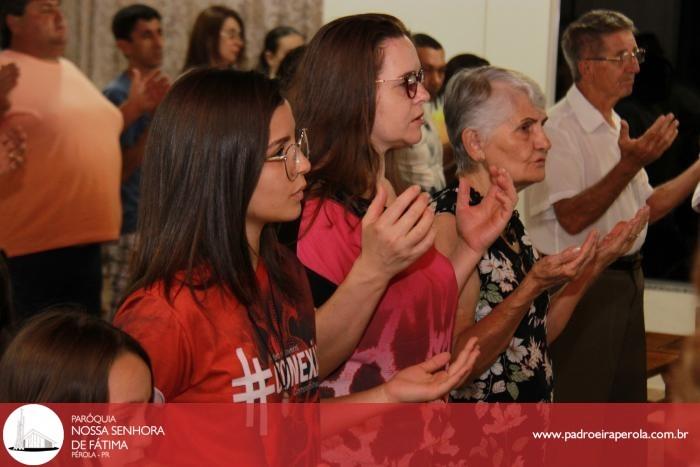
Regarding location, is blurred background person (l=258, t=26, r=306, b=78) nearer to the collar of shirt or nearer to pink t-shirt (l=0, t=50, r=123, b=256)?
pink t-shirt (l=0, t=50, r=123, b=256)

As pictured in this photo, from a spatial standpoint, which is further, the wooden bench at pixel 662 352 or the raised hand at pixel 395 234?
the wooden bench at pixel 662 352

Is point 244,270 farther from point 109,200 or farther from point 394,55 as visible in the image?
point 109,200

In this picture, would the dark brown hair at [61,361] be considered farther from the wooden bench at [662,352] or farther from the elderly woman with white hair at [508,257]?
the wooden bench at [662,352]

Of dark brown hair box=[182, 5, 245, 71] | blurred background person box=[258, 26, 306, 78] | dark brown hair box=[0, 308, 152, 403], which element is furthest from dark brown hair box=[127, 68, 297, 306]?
blurred background person box=[258, 26, 306, 78]

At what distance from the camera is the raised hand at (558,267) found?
6.79ft

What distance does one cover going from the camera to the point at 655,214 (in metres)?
3.66

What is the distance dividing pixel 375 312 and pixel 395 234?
8.2 inches

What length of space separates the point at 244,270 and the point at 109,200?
8.12 ft

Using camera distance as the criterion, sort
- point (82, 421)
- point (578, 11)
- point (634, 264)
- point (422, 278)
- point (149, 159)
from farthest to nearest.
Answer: point (578, 11), point (634, 264), point (422, 278), point (149, 159), point (82, 421)

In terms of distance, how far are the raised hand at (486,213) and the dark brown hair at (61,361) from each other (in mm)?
953

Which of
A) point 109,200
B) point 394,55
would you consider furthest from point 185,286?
point 109,200

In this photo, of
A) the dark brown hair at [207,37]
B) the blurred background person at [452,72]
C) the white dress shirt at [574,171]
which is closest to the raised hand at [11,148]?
the dark brown hair at [207,37]

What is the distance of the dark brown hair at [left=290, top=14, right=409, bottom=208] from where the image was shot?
1925mm

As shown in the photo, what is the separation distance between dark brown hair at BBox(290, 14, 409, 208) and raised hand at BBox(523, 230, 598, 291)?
1.22ft
